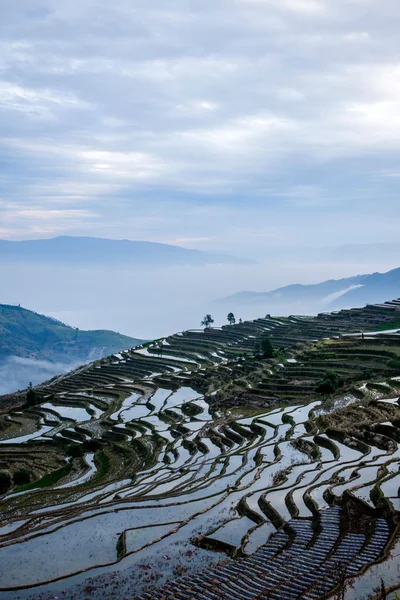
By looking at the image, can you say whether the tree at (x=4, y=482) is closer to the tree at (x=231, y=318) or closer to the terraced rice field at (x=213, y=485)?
the terraced rice field at (x=213, y=485)

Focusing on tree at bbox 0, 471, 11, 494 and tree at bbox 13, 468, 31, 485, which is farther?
tree at bbox 13, 468, 31, 485

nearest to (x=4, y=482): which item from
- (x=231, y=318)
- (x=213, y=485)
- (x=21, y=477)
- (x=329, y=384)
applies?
(x=21, y=477)

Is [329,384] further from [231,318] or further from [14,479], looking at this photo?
[231,318]

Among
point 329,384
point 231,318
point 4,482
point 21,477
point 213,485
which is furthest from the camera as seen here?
point 231,318

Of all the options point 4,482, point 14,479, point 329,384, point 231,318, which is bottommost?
point 14,479

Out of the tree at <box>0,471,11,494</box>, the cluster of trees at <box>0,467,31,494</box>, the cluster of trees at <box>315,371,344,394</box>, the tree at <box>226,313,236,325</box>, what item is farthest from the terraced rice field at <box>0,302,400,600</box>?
the tree at <box>226,313,236,325</box>

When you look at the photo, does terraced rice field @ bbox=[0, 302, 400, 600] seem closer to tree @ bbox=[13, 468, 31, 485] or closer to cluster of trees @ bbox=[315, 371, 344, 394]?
tree @ bbox=[13, 468, 31, 485]

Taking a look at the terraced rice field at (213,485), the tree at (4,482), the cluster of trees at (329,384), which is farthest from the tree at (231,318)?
the tree at (4,482)

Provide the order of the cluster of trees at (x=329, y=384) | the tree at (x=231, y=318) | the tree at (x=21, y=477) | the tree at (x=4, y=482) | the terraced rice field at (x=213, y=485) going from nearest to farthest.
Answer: the terraced rice field at (x=213, y=485), the tree at (x=4, y=482), the tree at (x=21, y=477), the cluster of trees at (x=329, y=384), the tree at (x=231, y=318)
